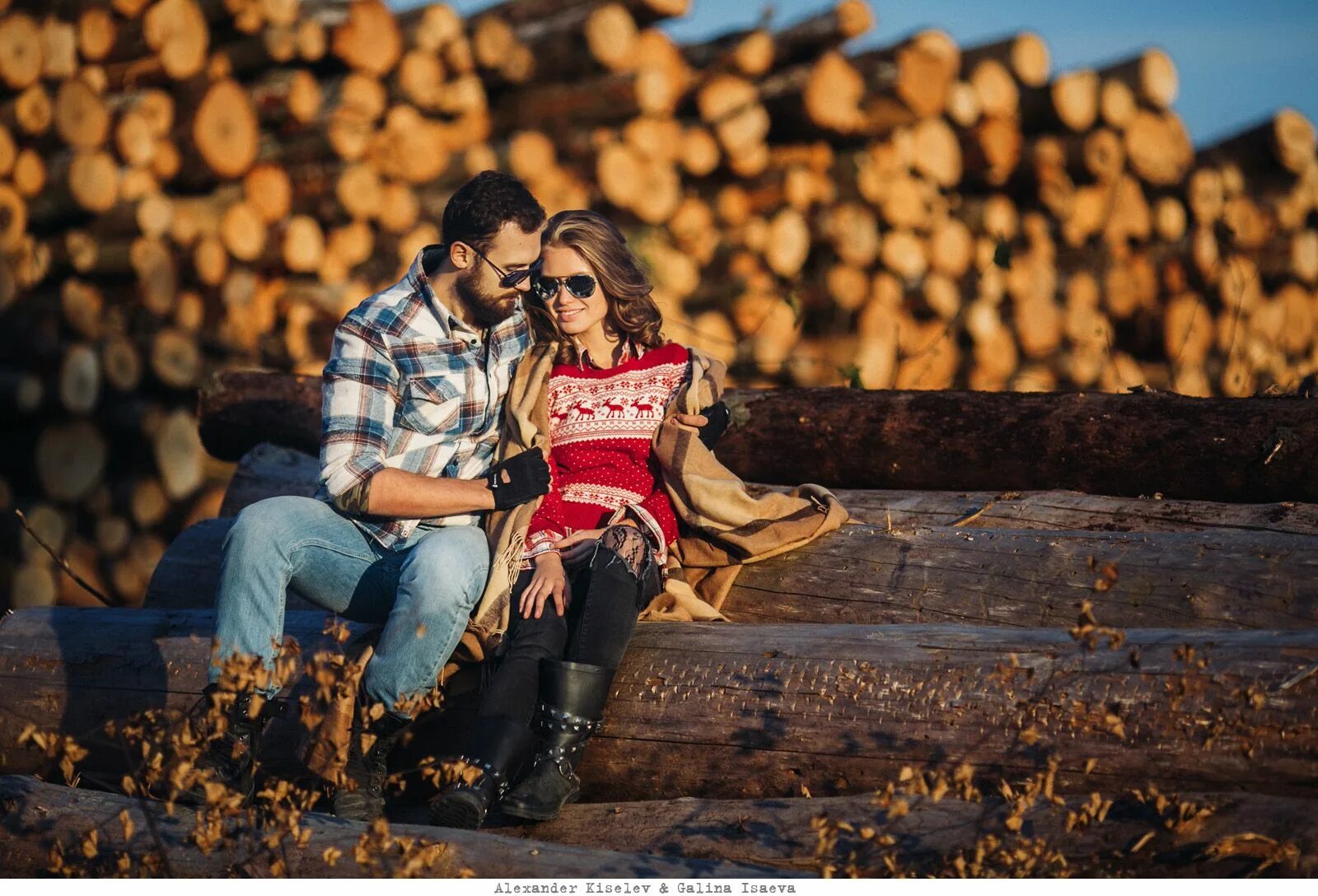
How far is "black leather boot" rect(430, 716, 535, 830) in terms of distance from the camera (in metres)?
3.10

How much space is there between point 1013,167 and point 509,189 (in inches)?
236

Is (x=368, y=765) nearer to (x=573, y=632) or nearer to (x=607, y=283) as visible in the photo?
(x=573, y=632)

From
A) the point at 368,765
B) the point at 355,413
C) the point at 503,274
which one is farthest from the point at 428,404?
the point at 368,765

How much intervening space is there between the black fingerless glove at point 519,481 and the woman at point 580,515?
0.18ft

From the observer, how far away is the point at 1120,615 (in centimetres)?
350

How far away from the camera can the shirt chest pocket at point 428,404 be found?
12.2 feet

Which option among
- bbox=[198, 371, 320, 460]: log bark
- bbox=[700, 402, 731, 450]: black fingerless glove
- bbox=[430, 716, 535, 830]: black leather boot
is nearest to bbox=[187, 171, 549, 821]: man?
bbox=[430, 716, 535, 830]: black leather boot

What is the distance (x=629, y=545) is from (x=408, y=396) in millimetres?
773

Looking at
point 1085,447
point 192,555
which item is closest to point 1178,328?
point 1085,447

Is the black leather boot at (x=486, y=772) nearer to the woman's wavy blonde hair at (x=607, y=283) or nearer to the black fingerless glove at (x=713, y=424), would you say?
the black fingerless glove at (x=713, y=424)

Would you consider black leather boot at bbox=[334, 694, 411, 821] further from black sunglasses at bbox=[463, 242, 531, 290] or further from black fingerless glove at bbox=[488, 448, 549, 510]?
black sunglasses at bbox=[463, 242, 531, 290]

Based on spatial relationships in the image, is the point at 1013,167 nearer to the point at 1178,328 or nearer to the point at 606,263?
the point at 1178,328

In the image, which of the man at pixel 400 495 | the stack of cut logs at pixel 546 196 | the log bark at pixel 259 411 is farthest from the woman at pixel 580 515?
the stack of cut logs at pixel 546 196

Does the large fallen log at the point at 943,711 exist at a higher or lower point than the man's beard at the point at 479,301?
lower
